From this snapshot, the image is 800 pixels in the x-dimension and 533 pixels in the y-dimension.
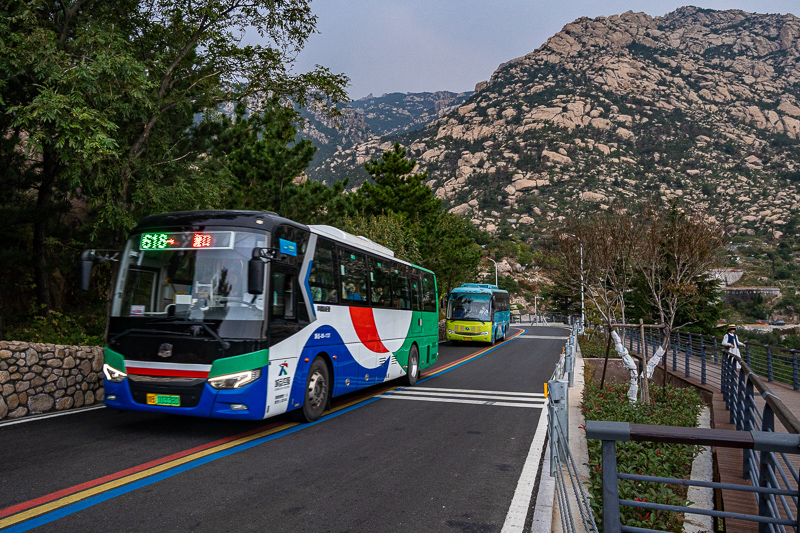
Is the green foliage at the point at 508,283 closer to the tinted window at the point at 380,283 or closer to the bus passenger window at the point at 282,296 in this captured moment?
the tinted window at the point at 380,283

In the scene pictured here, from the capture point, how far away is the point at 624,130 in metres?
117

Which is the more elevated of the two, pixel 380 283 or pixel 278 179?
pixel 278 179

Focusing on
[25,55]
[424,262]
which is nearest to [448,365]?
[25,55]

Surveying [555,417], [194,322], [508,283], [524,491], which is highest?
[508,283]

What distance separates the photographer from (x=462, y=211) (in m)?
113

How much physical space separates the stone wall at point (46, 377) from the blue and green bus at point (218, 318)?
1.86 metres

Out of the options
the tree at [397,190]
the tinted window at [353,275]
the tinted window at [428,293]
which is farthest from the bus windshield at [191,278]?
the tree at [397,190]

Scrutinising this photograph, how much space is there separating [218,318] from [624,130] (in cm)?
12388

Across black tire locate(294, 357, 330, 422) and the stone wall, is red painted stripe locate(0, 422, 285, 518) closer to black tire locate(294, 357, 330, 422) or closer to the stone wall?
black tire locate(294, 357, 330, 422)

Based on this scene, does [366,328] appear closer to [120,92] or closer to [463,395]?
[463,395]

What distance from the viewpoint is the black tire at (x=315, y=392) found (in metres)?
8.68

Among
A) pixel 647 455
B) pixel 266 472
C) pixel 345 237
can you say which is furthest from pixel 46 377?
pixel 647 455

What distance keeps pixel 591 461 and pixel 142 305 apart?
6.19m

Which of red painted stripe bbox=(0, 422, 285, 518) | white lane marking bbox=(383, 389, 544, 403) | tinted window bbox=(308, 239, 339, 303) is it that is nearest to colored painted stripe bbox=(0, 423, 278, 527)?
red painted stripe bbox=(0, 422, 285, 518)
